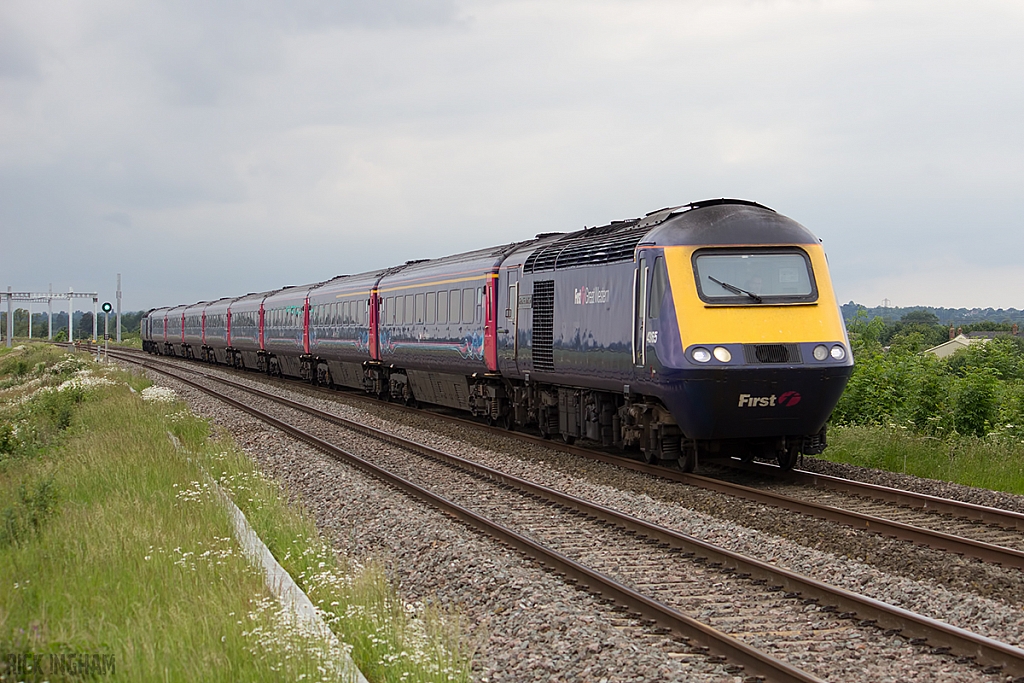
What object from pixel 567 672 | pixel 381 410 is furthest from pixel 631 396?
pixel 381 410

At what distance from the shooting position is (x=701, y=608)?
748cm

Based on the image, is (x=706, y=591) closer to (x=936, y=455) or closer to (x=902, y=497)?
(x=902, y=497)

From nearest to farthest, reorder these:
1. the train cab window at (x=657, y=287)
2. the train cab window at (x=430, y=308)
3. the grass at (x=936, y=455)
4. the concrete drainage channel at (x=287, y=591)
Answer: the concrete drainage channel at (x=287, y=591)
the train cab window at (x=657, y=287)
the grass at (x=936, y=455)
the train cab window at (x=430, y=308)

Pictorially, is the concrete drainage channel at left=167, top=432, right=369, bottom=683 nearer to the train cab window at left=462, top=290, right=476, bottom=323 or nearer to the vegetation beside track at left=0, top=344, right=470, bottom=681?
the vegetation beside track at left=0, top=344, right=470, bottom=681

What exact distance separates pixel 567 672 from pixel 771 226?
815cm

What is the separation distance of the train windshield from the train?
0.02 meters

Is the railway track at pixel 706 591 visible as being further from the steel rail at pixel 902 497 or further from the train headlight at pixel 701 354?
the steel rail at pixel 902 497

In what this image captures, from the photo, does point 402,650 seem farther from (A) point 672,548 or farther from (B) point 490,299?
(B) point 490,299

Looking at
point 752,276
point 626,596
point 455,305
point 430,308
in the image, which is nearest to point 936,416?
point 752,276

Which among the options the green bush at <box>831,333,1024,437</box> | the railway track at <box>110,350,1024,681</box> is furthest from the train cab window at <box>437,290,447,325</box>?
the railway track at <box>110,350,1024,681</box>

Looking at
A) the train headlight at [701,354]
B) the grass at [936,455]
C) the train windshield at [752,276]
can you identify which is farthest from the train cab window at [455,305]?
the train headlight at [701,354]

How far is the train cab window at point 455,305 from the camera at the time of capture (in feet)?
68.5

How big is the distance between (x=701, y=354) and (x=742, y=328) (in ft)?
2.07

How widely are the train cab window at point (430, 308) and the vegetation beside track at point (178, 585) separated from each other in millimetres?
9340
